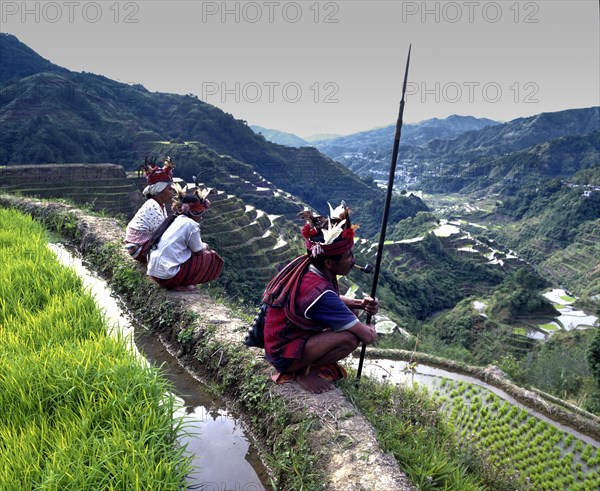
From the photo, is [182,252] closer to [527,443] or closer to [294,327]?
[294,327]

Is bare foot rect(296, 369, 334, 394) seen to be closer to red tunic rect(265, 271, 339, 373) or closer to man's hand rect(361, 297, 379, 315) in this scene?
red tunic rect(265, 271, 339, 373)

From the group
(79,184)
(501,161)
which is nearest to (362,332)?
(79,184)

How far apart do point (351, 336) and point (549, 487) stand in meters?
5.39

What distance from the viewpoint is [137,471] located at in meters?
1.99

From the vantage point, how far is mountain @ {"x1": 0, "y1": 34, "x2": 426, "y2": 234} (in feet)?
171

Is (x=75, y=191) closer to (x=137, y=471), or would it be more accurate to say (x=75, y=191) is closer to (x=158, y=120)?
(x=137, y=471)

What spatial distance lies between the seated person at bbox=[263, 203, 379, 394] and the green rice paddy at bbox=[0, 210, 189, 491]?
0.88m

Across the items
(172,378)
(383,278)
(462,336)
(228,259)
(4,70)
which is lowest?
(462,336)

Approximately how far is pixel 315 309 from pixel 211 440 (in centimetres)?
122

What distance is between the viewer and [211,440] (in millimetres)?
2787

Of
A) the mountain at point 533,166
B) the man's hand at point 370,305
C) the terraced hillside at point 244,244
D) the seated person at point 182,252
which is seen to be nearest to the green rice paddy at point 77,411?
the seated person at point 182,252

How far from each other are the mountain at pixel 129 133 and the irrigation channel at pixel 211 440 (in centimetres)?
4484

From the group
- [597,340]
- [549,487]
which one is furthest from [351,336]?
[597,340]

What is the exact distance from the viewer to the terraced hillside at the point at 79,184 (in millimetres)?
27845
